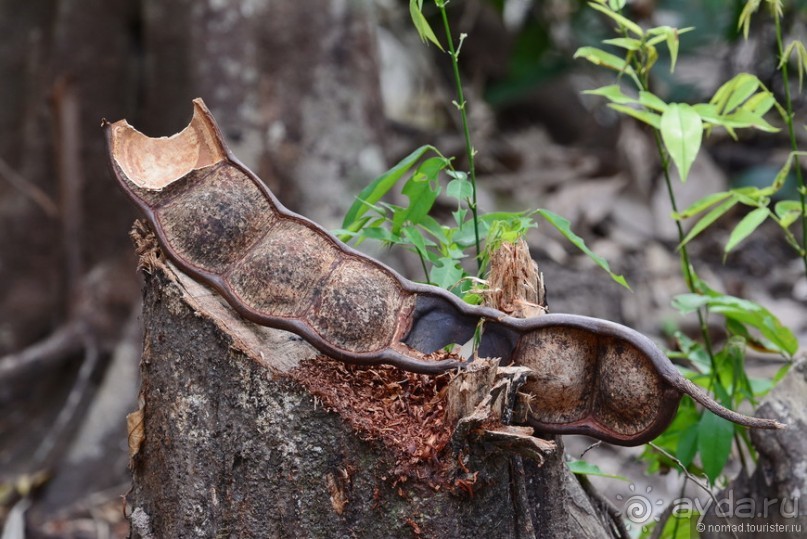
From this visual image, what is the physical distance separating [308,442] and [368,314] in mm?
220

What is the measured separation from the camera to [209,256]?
154 centimetres

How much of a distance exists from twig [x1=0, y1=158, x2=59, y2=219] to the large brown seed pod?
269cm

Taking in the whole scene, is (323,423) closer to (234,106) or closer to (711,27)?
(234,106)

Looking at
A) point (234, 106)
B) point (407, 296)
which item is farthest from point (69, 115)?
point (407, 296)

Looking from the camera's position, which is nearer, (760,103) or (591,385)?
(591,385)

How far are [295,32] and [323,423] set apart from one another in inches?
99.4

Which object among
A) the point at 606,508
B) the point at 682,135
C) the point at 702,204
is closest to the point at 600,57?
the point at 682,135

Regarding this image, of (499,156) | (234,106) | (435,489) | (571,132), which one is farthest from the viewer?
(571,132)

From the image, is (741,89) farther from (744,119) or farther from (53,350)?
(53,350)

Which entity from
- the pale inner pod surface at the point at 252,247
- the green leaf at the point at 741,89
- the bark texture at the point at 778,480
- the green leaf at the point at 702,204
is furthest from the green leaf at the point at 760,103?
the pale inner pod surface at the point at 252,247

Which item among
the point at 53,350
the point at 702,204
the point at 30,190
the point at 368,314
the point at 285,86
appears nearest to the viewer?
the point at 368,314

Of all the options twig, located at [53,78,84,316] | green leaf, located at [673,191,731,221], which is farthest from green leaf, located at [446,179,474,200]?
twig, located at [53,78,84,316]

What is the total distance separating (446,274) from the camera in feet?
5.51

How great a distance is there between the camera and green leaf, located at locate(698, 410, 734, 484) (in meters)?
1.87
